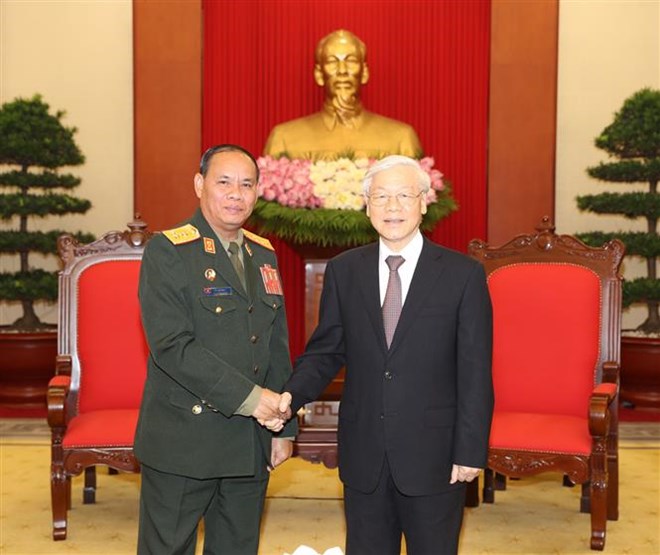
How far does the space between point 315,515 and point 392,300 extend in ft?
5.55

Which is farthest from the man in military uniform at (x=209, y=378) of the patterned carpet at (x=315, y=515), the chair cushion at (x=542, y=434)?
the chair cushion at (x=542, y=434)

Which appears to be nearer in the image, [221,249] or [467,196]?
[221,249]

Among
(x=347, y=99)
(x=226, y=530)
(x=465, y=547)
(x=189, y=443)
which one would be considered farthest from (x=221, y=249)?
(x=347, y=99)

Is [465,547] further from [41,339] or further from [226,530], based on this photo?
[41,339]

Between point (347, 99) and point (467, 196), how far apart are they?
119 cm

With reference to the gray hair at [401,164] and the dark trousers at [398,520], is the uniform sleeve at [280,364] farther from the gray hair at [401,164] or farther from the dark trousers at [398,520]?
the gray hair at [401,164]

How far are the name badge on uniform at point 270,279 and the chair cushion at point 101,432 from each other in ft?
4.07

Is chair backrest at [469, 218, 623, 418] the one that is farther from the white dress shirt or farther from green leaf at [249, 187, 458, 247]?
the white dress shirt

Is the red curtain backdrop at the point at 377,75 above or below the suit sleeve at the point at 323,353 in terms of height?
above

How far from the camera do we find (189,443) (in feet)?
7.09

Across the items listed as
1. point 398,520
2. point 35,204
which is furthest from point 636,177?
point 398,520

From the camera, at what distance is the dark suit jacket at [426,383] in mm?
2057

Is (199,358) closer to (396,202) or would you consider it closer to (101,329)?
(396,202)

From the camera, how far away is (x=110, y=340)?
3.72 metres
